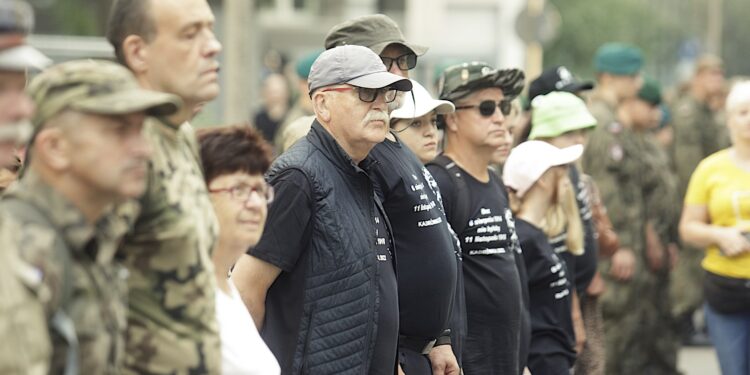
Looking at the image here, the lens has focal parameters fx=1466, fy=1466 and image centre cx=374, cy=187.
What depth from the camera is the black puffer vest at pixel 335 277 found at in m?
5.30

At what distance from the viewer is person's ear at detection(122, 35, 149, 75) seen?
3939 millimetres

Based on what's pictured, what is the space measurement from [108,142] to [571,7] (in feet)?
185

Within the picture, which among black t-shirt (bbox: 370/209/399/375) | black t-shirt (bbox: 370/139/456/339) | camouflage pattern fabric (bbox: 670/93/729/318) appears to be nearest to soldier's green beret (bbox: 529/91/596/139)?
black t-shirt (bbox: 370/139/456/339)

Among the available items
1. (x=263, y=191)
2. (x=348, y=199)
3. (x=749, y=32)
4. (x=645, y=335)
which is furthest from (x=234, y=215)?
(x=749, y=32)

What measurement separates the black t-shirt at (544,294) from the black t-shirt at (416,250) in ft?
5.20

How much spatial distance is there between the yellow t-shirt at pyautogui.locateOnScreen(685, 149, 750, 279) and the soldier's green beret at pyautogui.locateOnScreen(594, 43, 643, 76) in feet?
8.37

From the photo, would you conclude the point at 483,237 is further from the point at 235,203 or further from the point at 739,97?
the point at 739,97

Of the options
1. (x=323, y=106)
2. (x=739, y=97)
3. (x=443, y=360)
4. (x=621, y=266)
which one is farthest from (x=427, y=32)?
(x=323, y=106)

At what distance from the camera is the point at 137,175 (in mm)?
3477

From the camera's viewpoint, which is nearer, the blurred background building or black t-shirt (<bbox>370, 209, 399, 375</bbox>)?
black t-shirt (<bbox>370, 209, 399, 375</bbox>)

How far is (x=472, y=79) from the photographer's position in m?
7.03

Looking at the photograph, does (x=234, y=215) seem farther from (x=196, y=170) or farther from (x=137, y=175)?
(x=137, y=175)

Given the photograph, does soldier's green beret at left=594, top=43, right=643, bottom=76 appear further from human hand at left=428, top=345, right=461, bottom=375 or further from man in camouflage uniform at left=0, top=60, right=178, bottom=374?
man in camouflage uniform at left=0, top=60, right=178, bottom=374

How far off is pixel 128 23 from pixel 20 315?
1.11 m
